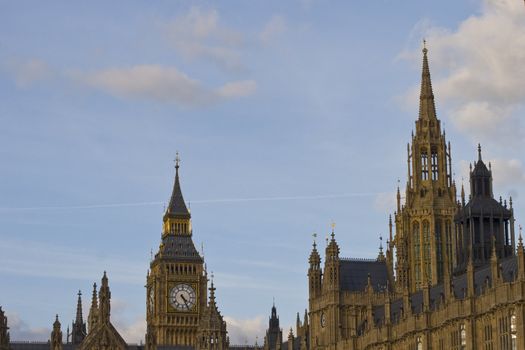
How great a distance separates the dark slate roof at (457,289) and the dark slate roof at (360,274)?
20.1ft

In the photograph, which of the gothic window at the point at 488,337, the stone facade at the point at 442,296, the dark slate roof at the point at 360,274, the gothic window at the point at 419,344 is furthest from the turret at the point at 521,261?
the dark slate roof at the point at 360,274

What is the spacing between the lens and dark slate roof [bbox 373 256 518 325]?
14188 centimetres

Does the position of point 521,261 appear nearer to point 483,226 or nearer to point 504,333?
point 504,333

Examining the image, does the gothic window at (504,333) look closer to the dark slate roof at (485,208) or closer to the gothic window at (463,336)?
the gothic window at (463,336)

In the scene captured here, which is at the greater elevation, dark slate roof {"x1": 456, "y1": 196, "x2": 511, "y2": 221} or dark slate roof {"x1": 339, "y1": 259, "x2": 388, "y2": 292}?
dark slate roof {"x1": 456, "y1": 196, "x2": 511, "y2": 221}

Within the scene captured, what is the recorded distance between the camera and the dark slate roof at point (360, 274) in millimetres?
186625

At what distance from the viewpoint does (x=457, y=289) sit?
500 ft

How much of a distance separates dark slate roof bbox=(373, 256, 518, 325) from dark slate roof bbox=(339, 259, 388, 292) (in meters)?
6.13

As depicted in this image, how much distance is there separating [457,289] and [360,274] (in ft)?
122

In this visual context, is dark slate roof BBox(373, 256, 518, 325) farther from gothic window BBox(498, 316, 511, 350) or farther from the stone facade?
gothic window BBox(498, 316, 511, 350)

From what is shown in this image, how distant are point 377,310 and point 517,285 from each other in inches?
1946

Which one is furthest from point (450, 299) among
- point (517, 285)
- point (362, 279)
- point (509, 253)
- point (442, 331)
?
point (362, 279)

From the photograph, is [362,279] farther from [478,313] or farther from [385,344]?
[478,313]

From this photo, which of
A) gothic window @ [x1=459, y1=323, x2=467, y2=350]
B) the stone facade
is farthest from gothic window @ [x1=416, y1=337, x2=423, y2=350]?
gothic window @ [x1=459, y1=323, x2=467, y2=350]
